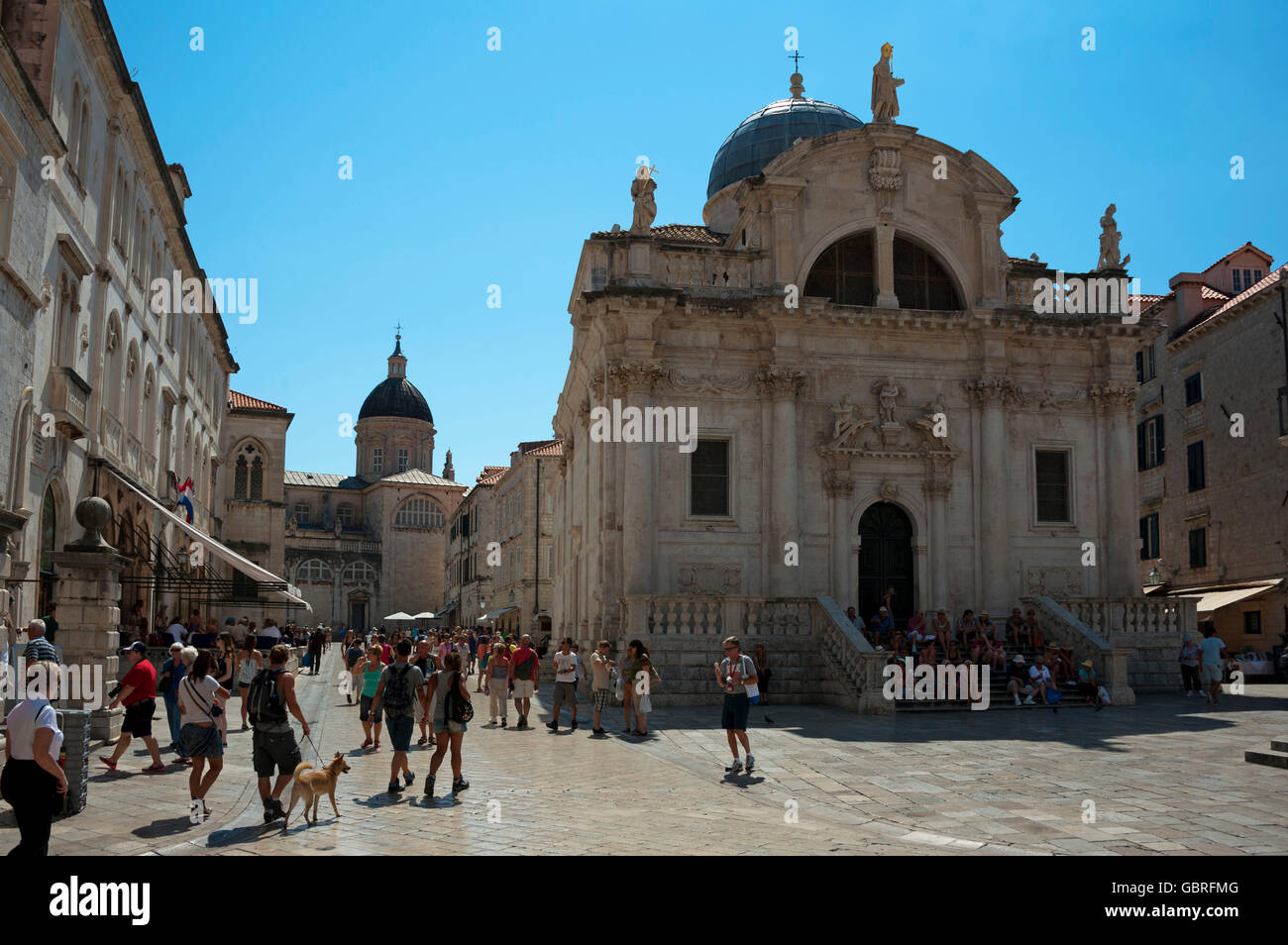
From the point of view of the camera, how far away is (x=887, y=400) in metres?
27.9

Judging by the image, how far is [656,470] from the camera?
2669 centimetres

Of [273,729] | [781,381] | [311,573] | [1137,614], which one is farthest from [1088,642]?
[311,573]

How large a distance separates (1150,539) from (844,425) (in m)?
22.1

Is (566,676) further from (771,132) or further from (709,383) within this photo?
(771,132)

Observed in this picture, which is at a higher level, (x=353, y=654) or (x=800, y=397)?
(x=800, y=397)

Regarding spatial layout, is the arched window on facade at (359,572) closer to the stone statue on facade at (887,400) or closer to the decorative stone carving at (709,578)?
the decorative stone carving at (709,578)

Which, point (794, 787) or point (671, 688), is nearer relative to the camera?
point (794, 787)

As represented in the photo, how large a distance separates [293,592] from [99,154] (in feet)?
38.4

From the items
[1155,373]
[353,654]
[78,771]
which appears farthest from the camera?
[1155,373]

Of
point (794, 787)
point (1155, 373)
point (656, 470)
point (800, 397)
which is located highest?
point (1155, 373)

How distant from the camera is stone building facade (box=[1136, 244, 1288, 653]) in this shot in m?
35.7
